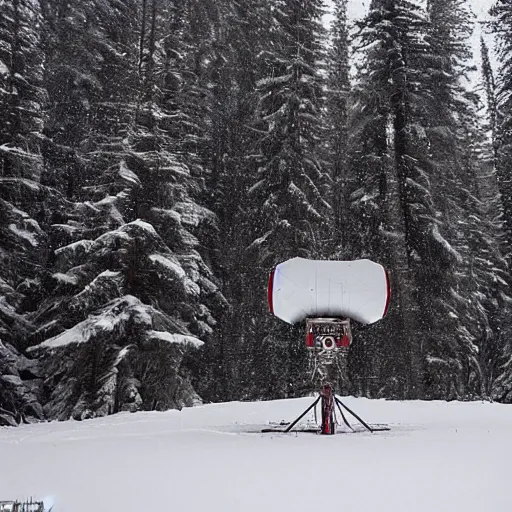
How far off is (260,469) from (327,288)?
3376 mm

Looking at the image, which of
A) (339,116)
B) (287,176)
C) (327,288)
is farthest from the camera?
(339,116)

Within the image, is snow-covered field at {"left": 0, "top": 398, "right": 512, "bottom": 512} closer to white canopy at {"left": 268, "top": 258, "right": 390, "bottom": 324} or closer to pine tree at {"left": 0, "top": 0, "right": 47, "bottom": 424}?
white canopy at {"left": 268, "top": 258, "right": 390, "bottom": 324}

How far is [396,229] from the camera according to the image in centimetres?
1827

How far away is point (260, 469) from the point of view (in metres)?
5.01

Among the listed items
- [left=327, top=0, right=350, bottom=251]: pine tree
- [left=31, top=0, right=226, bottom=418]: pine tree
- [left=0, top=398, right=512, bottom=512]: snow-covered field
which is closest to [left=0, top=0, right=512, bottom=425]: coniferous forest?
[left=31, top=0, right=226, bottom=418]: pine tree

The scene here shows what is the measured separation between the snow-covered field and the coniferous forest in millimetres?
6727

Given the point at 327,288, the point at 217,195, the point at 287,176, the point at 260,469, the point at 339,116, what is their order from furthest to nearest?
1. the point at 339,116
2. the point at 217,195
3. the point at 287,176
4. the point at 327,288
5. the point at 260,469

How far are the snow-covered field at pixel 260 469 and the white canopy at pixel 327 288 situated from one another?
165 centimetres

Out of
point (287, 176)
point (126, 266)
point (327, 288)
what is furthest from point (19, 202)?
point (327, 288)

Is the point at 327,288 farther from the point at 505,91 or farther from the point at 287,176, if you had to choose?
the point at 505,91

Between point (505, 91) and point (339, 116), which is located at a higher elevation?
point (339, 116)

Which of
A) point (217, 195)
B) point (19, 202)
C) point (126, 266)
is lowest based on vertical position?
point (126, 266)

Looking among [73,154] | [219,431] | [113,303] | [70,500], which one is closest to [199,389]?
[113,303]

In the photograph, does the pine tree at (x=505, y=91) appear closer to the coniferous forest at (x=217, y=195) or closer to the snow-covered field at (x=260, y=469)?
the coniferous forest at (x=217, y=195)
